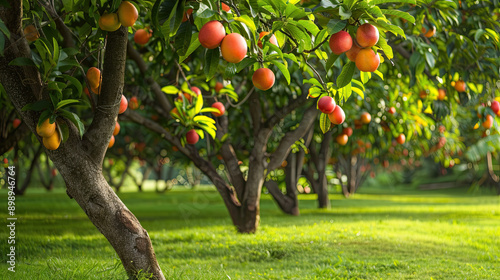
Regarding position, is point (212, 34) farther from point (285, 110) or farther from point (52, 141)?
point (285, 110)

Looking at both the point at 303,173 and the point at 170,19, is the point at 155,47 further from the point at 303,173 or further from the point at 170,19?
the point at 303,173

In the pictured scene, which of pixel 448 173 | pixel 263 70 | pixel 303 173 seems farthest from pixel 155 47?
pixel 448 173

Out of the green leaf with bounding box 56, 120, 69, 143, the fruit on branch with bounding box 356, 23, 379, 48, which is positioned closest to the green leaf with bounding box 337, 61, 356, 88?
the fruit on branch with bounding box 356, 23, 379, 48

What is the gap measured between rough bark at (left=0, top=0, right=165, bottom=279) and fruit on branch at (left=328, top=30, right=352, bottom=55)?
1.77m

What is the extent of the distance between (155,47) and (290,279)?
11.9ft

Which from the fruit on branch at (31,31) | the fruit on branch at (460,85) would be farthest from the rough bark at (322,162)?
the fruit on branch at (31,31)

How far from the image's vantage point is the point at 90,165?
11.4 feet

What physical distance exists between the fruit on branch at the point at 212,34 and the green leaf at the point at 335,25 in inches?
21.4

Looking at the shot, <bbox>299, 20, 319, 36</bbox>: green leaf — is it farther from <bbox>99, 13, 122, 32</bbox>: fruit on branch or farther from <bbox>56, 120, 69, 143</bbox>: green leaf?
<bbox>56, 120, 69, 143</bbox>: green leaf

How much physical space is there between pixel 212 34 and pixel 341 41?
667 millimetres

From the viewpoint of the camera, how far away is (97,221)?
3.45 m

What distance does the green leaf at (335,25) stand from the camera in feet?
7.76

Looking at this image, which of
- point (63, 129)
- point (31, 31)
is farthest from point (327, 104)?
point (31, 31)

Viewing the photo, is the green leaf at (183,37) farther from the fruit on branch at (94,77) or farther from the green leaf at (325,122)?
the fruit on branch at (94,77)
